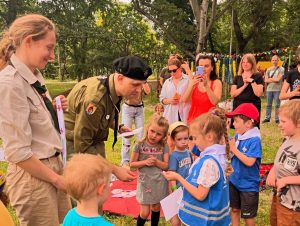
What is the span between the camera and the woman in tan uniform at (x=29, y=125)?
1812 mm

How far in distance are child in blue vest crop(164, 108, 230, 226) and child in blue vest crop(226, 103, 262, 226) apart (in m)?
0.54

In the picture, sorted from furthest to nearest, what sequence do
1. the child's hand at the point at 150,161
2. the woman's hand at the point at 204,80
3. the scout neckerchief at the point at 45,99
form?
the woman's hand at the point at 204,80
the child's hand at the point at 150,161
the scout neckerchief at the point at 45,99

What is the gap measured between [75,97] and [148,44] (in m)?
16.6

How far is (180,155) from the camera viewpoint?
10.9 feet

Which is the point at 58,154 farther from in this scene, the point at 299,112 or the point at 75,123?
the point at 299,112

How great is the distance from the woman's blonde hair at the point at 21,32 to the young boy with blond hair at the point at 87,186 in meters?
0.71

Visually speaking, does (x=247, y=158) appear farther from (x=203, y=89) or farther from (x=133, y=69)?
(x=203, y=89)

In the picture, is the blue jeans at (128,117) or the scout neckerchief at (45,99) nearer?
the scout neckerchief at (45,99)

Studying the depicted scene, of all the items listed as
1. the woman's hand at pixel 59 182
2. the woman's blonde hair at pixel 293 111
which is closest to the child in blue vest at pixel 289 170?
the woman's blonde hair at pixel 293 111

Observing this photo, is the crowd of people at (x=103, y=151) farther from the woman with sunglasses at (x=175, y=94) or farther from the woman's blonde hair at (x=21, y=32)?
the woman with sunglasses at (x=175, y=94)

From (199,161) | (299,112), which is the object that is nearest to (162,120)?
(199,161)

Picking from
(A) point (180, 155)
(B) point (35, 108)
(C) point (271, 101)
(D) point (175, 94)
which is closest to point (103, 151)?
(A) point (180, 155)

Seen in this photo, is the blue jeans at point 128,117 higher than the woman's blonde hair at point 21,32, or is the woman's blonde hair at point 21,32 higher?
A: the woman's blonde hair at point 21,32

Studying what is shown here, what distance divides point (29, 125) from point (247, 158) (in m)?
1.93
